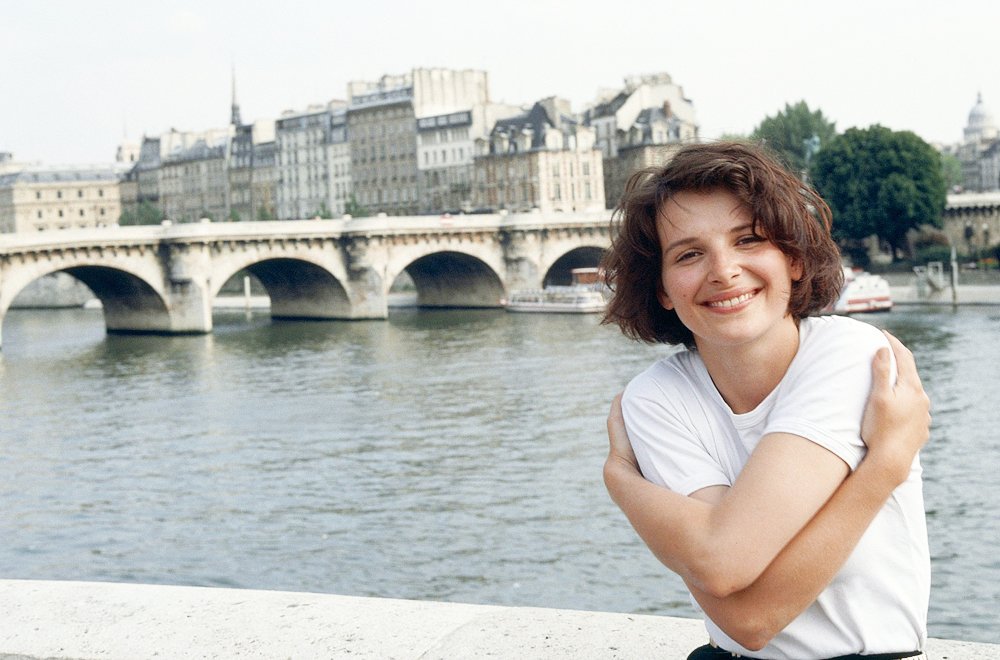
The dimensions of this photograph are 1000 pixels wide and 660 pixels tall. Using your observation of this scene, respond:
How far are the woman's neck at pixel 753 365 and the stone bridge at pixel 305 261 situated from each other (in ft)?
141

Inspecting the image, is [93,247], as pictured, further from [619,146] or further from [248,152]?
[248,152]

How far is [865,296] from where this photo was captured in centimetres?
4438

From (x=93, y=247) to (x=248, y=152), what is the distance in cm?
5992

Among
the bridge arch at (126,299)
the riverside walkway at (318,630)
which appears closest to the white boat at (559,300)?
the bridge arch at (126,299)

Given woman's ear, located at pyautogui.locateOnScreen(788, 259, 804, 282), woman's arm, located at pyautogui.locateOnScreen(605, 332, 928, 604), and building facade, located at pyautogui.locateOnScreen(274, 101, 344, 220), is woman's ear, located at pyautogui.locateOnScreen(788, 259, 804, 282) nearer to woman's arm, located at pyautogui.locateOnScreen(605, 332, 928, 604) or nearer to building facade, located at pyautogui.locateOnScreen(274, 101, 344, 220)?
woman's arm, located at pyautogui.locateOnScreen(605, 332, 928, 604)

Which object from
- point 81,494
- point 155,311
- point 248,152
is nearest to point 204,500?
point 81,494

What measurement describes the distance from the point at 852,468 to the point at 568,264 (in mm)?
61416

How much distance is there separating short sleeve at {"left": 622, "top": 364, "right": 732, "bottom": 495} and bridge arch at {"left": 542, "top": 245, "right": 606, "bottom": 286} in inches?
2300

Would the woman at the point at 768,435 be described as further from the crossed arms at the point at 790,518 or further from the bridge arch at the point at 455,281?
the bridge arch at the point at 455,281

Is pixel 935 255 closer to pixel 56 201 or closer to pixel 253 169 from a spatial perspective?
pixel 253 169

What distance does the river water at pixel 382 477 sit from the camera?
12.6m

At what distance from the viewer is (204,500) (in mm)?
16922

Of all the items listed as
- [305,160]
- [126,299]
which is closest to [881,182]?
[126,299]

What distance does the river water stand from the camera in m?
Answer: 12.6
